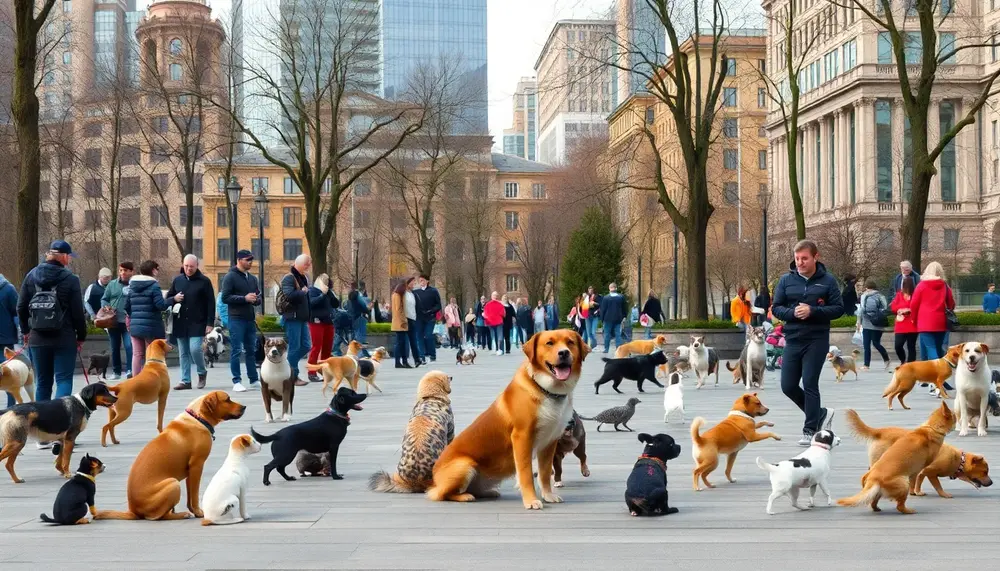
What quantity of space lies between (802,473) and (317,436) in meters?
3.42

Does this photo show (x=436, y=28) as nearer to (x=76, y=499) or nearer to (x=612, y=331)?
(x=612, y=331)

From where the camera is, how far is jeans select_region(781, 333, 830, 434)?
9992 mm

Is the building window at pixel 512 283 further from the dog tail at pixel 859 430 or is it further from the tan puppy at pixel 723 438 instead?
the dog tail at pixel 859 430

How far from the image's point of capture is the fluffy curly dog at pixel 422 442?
24.7 ft

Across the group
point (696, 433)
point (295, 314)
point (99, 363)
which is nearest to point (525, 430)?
point (696, 433)

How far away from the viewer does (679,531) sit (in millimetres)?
6367

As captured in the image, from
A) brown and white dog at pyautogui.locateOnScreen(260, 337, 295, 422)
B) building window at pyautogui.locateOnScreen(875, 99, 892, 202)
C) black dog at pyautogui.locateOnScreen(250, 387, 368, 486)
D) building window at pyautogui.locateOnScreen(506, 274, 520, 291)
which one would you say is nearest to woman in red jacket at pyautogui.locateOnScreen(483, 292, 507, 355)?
brown and white dog at pyautogui.locateOnScreen(260, 337, 295, 422)

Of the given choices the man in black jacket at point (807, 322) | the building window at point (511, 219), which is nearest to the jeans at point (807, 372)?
the man in black jacket at point (807, 322)

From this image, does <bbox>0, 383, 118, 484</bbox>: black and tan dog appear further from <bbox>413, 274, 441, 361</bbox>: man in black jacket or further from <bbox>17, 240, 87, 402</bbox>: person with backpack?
<bbox>413, 274, 441, 361</bbox>: man in black jacket

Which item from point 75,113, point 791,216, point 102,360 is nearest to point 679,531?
point 102,360

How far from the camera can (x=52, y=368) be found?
11.5 metres

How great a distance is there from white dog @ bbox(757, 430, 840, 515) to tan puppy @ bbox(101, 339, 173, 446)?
607 centimetres

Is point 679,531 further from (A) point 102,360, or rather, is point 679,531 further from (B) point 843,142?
(B) point 843,142

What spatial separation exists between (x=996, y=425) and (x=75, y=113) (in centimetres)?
5270
